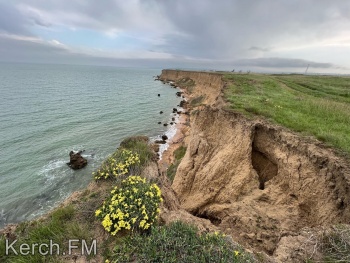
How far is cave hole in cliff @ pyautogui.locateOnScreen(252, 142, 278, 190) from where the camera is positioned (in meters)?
13.5

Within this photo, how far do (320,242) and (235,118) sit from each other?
10.6 m

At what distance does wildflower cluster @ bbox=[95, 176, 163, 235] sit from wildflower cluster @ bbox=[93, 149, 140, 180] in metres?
1.73

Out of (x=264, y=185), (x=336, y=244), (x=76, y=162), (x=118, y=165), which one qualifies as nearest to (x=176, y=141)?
(x=76, y=162)

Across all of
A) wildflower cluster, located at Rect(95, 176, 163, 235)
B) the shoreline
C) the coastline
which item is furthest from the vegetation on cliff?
the coastline

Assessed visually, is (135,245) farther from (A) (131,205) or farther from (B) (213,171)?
(B) (213,171)

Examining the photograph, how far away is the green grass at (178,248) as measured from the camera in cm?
555

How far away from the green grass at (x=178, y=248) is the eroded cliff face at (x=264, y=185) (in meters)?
1.65

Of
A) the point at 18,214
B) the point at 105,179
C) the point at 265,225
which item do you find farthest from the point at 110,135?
the point at 265,225

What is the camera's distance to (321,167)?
10.0 m

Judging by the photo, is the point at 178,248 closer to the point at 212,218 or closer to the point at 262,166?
the point at 212,218

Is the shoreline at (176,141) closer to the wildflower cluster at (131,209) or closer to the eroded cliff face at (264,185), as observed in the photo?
the eroded cliff face at (264,185)

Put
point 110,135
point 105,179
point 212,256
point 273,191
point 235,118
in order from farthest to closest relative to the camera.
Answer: point 110,135
point 235,118
point 273,191
point 105,179
point 212,256

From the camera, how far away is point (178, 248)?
5789 mm

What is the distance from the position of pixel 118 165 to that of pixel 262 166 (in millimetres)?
9221
